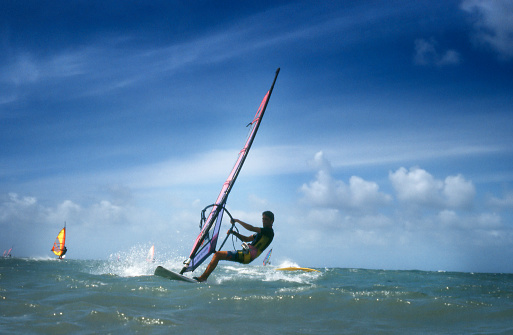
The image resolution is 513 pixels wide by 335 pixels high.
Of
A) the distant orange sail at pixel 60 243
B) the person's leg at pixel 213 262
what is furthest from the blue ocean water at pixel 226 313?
the distant orange sail at pixel 60 243

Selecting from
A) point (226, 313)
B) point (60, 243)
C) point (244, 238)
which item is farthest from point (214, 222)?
point (60, 243)

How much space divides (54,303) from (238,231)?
3.93 meters

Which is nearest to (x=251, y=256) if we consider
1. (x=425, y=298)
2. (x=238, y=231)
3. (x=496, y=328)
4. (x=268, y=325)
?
(x=238, y=231)

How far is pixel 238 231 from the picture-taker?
298 inches

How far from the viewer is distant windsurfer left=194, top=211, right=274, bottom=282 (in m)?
7.37

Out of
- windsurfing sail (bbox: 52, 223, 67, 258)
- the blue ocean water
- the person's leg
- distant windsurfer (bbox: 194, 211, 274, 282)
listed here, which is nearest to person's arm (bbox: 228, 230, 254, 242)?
distant windsurfer (bbox: 194, 211, 274, 282)

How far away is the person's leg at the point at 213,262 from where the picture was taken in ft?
24.1

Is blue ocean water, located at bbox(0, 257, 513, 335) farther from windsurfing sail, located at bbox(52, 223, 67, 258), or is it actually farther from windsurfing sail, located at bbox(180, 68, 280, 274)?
windsurfing sail, located at bbox(52, 223, 67, 258)

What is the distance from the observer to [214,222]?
7879 mm

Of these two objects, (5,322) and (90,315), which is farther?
(90,315)

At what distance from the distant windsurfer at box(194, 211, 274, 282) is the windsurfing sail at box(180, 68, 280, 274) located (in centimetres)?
37

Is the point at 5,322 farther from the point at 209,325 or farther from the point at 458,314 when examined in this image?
the point at 458,314

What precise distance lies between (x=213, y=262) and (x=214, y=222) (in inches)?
36.4

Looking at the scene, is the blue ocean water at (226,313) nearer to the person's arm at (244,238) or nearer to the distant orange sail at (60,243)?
the person's arm at (244,238)
